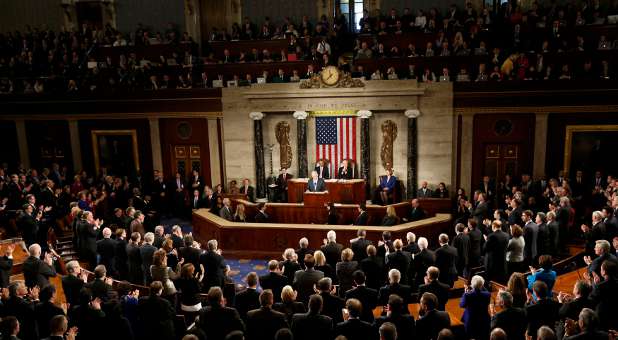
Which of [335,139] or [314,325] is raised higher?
[335,139]

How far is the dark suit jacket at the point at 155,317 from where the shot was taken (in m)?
6.17

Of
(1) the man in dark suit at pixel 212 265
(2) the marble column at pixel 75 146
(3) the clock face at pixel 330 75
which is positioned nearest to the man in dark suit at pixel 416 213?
(3) the clock face at pixel 330 75

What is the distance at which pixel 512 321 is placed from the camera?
5609 millimetres

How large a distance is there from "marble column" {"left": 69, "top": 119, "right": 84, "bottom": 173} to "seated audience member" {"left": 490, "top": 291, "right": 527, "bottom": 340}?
52.3 feet

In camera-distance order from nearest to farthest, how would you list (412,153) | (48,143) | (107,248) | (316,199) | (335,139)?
(107,248)
(316,199)
(412,153)
(335,139)
(48,143)

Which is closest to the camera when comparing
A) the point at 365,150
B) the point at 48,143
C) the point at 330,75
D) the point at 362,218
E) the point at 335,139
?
the point at 362,218

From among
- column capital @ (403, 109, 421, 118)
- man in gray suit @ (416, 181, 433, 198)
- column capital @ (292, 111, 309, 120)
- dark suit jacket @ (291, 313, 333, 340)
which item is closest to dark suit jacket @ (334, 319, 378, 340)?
dark suit jacket @ (291, 313, 333, 340)

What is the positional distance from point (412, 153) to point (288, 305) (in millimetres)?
10261

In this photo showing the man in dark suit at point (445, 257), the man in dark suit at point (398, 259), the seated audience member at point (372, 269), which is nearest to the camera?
the seated audience member at point (372, 269)

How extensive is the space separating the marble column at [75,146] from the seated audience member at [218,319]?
14068 mm

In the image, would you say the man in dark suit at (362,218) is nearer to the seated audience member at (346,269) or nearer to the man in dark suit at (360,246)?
the man in dark suit at (360,246)

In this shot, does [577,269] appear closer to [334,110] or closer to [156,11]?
[334,110]

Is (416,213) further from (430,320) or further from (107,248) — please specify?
(430,320)

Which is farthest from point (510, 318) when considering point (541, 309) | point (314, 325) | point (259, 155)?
point (259, 155)
